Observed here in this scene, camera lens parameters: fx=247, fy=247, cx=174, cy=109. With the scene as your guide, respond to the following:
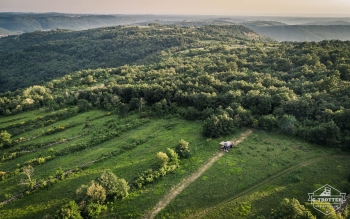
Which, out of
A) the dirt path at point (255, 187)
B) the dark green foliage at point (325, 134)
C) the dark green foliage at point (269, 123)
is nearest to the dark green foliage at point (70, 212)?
the dirt path at point (255, 187)

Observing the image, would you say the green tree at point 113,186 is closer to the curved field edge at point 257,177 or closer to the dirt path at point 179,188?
the dirt path at point 179,188

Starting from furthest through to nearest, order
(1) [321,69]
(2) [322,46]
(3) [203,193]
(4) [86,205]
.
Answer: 1. (2) [322,46]
2. (1) [321,69]
3. (3) [203,193]
4. (4) [86,205]

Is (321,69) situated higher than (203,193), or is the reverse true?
(321,69)

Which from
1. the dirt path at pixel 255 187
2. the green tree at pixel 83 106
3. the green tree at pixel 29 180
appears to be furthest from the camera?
the green tree at pixel 83 106

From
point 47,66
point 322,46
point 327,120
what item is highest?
point 322,46

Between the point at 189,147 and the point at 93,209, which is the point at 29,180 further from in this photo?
the point at 189,147

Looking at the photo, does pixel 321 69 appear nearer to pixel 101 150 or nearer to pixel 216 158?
pixel 216 158

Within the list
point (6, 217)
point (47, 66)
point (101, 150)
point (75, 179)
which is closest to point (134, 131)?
point (101, 150)
